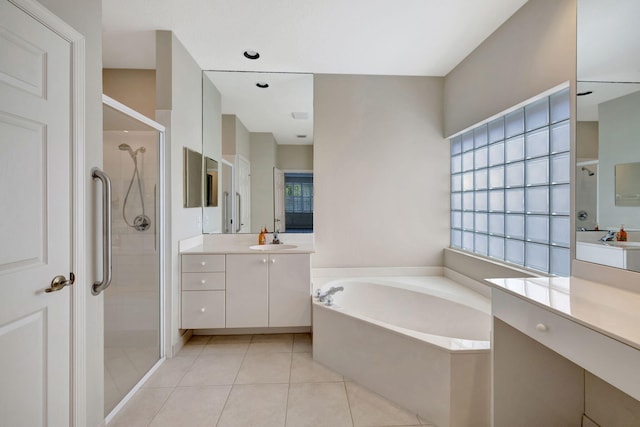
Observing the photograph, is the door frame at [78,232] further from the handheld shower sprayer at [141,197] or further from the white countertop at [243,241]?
the white countertop at [243,241]

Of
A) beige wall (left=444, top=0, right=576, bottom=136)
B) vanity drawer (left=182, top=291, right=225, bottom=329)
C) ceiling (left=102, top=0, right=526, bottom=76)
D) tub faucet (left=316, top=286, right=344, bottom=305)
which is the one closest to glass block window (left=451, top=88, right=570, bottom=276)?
beige wall (left=444, top=0, right=576, bottom=136)

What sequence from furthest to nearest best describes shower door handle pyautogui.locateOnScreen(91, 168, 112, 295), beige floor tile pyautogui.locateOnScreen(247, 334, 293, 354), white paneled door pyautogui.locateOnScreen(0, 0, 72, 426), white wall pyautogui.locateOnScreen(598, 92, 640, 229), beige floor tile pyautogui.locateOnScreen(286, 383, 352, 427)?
beige floor tile pyautogui.locateOnScreen(247, 334, 293, 354), beige floor tile pyautogui.locateOnScreen(286, 383, 352, 427), shower door handle pyautogui.locateOnScreen(91, 168, 112, 295), white wall pyautogui.locateOnScreen(598, 92, 640, 229), white paneled door pyautogui.locateOnScreen(0, 0, 72, 426)

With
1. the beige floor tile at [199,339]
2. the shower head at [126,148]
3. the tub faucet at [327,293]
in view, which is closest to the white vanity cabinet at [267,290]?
the tub faucet at [327,293]

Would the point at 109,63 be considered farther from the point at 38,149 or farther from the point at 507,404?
the point at 507,404

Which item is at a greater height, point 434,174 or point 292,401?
point 434,174

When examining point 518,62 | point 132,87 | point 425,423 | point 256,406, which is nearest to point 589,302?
point 425,423

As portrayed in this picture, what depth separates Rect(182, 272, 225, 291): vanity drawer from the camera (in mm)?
2509

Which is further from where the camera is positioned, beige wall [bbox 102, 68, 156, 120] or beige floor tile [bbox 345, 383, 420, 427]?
beige wall [bbox 102, 68, 156, 120]

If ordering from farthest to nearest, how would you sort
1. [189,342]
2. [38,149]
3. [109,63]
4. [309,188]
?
[309,188], [109,63], [189,342], [38,149]

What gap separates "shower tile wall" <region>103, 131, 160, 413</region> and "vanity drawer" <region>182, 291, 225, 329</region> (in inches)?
11.1

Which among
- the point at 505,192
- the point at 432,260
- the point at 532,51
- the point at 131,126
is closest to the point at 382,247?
the point at 432,260

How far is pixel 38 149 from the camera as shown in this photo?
3.74 feet

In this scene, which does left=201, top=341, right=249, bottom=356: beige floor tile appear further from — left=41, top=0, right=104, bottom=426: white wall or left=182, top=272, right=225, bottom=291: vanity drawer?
left=41, top=0, right=104, bottom=426: white wall

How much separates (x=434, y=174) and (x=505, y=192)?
0.86m
